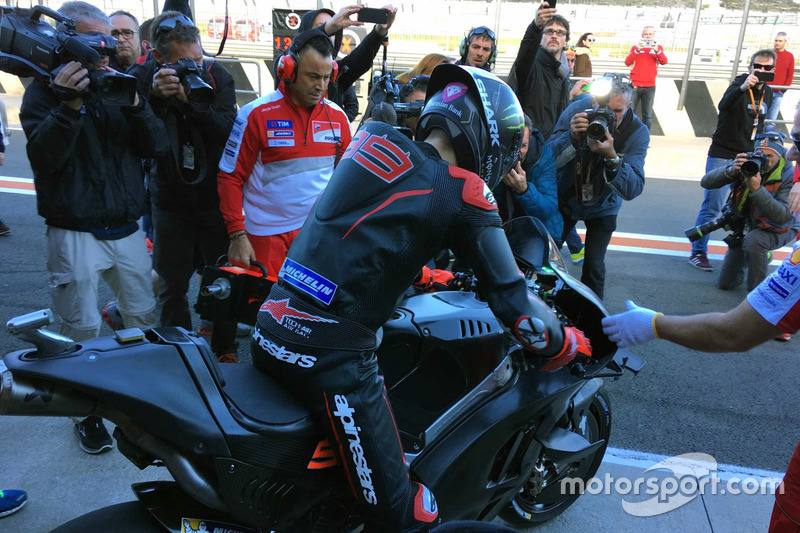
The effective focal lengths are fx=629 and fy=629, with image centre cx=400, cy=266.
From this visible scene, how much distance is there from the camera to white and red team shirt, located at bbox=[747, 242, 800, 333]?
1.81 metres

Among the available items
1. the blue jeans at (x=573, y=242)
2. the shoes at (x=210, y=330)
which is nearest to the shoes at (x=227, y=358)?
the shoes at (x=210, y=330)

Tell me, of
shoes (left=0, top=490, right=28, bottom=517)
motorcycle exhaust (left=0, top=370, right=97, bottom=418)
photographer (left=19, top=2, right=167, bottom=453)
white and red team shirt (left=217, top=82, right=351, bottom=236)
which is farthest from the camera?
white and red team shirt (left=217, top=82, right=351, bottom=236)

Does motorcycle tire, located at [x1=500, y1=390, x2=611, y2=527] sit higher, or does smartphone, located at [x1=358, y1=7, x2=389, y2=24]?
smartphone, located at [x1=358, y1=7, x2=389, y2=24]

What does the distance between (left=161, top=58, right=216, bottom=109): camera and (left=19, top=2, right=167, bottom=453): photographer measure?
0.27 metres

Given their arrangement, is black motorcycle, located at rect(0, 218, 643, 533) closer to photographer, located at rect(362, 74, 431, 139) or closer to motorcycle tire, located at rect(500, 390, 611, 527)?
motorcycle tire, located at rect(500, 390, 611, 527)

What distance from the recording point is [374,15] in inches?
187

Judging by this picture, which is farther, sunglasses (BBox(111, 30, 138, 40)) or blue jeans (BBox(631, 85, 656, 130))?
blue jeans (BBox(631, 85, 656, 130))

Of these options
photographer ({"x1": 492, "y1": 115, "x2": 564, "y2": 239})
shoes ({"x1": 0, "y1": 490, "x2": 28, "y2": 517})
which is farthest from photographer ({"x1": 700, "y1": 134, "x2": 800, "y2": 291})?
shoes ({"x1": 0, "y1": 490, "x2": 28, "y2": 517})

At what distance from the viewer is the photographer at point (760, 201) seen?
5.38 meters

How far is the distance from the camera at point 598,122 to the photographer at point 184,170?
2.43m

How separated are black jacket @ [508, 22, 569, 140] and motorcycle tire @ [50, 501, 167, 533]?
5.09 metres

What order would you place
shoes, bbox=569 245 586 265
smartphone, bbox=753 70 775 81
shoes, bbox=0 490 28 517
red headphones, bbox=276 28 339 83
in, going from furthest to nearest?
1. smartphone, bbox=753 70 775 81
2. shoes, bbox=569 245 586 265
3. red headphones, bbox=276 28 339 83
4. shoes, bbox=0 490 28 517

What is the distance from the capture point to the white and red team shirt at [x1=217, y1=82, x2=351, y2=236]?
3504 mm

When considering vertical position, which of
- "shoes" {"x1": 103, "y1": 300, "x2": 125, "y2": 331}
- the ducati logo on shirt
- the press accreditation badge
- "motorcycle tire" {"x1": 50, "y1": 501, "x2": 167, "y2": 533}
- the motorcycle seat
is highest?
the ducati logo on shirt
